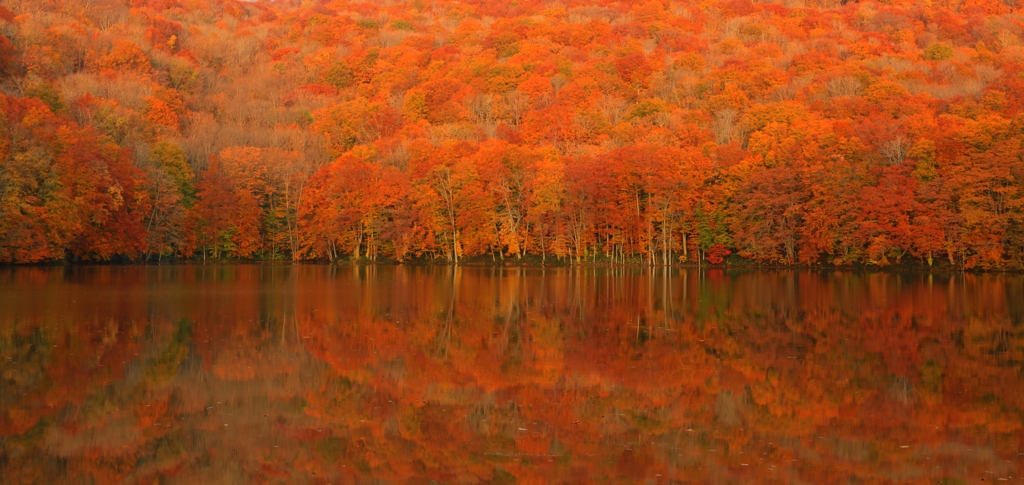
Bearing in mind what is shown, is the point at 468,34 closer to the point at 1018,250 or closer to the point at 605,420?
the point at 1018,250

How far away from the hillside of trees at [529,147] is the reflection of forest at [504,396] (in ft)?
116

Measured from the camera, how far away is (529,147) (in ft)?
248

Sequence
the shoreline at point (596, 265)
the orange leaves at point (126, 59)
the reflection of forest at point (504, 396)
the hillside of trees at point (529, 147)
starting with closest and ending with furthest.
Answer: the reflection of forest at point (504, 396) → the shoreline at point (596, 265) → the hillside of trees at point (529, 147) → the orange leaves at point (126, 59)

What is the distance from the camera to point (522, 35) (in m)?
130

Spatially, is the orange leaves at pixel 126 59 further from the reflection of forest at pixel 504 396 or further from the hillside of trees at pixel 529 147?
the reflection of forest at pixel 504 396

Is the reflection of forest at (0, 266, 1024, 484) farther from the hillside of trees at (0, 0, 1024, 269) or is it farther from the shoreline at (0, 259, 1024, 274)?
the hillside of trees at (0, 0, 1024, 269)

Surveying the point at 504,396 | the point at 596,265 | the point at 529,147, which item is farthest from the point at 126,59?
the point at 504,396

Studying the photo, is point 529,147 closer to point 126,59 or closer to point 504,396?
point 126,59

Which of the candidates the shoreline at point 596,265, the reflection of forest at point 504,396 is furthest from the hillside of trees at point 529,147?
the reflection of forest at point 504,396

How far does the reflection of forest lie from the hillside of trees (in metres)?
35.4

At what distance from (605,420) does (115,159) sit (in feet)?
202

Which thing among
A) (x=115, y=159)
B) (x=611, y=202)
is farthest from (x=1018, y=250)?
(x=115, y=159)

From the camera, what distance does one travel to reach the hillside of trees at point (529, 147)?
57.8 metres

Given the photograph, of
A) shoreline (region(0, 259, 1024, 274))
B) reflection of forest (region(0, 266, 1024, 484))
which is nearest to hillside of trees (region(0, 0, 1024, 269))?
shoreline (region(0, 259, 1024, 274))
